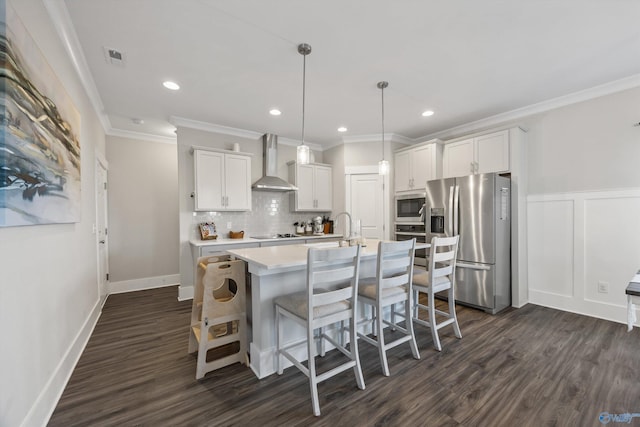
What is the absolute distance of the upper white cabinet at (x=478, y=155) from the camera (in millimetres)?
3570

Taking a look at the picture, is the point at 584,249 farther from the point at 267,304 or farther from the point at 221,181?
the point at 221,181

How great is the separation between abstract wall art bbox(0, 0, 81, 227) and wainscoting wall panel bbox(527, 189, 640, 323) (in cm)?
493

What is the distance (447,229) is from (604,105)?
7.18 ft

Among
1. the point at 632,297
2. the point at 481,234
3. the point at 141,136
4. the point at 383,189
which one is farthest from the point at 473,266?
the point at 141,136

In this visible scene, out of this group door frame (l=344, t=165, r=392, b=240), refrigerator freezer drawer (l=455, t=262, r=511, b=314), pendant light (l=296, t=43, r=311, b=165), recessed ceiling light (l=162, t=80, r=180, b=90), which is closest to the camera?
pendant light (l=296, t=43, r=311, b=165)

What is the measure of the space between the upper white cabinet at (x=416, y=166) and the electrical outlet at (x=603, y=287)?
7.59ft

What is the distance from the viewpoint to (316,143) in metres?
5.32

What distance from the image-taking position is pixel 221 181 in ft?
13.2

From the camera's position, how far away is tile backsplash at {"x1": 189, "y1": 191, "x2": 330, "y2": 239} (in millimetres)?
4250

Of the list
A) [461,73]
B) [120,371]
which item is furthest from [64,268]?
[461,73]

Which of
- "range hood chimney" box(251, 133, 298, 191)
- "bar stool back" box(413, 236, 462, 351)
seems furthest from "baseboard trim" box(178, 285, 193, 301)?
"bar stool back" box(413, 236, 462, 351)

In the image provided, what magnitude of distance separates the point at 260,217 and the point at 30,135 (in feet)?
11.2

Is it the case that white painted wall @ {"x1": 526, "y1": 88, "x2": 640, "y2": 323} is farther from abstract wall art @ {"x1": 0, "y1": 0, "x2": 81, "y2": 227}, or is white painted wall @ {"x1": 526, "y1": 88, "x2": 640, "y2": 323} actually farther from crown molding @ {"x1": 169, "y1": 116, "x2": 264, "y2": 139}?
abstract wall art @ {"x1": 0, "y1": 0, "x2": 81, "y2": 227}

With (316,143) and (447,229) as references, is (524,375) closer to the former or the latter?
(447,229)
